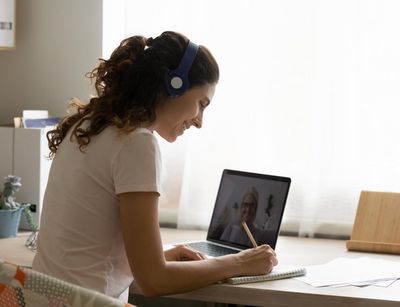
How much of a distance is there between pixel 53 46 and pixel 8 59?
0.57 feet

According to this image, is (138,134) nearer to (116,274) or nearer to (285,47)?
(116,274)

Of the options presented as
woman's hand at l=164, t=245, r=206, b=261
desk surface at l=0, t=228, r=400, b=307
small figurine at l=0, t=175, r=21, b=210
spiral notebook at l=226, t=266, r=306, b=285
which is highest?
small figurine at l=0, t=175, r=21, b=210

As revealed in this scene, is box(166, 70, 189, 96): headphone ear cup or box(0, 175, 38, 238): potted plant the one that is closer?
box(166, 70, 189, 96): headphone ear cup

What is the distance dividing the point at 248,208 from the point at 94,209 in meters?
0.63

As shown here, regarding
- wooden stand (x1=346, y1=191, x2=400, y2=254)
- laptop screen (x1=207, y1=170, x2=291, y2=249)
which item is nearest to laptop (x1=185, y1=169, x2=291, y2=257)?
laptop screen (x1=207, y1=170, x2=291, y2=249)

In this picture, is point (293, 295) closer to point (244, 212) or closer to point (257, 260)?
point (257, 260)

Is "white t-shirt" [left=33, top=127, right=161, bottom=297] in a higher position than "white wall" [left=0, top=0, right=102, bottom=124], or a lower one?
lower

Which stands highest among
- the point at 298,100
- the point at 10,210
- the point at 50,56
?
the point at 50,56

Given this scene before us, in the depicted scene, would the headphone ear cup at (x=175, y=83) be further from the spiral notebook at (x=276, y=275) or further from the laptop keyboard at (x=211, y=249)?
the laptop keyboard at (x=211, y=249)

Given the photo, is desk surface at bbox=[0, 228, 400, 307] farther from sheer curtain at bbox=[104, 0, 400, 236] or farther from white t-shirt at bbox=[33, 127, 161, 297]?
sheer curtain at bbox=[104, 0, 400, 236]

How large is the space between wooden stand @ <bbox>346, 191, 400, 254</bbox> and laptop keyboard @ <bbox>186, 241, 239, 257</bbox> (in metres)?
0.42

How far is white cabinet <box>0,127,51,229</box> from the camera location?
8.45 feet

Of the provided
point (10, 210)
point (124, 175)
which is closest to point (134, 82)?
point (124, 175)

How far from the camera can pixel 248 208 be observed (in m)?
2.28
